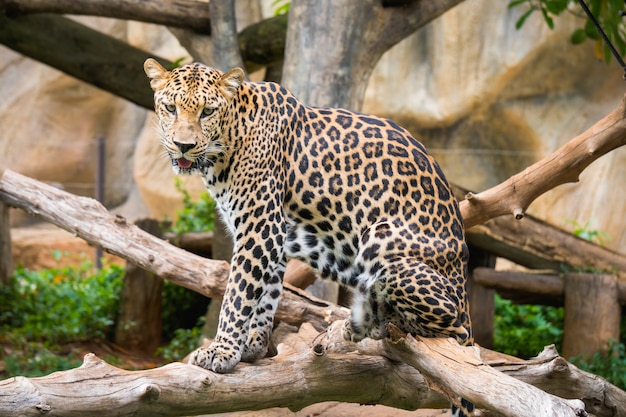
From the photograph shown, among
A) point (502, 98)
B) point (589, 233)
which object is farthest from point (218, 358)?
point (502, 98)

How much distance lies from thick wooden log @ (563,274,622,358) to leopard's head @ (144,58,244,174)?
18.9ft

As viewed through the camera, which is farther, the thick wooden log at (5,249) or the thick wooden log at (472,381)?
the thick wooden log at (5,249)

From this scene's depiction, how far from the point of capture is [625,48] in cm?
771

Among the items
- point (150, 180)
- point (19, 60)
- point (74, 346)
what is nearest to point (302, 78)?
point (74, 346)

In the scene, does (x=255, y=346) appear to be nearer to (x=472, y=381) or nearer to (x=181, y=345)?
(x=472, y=381)

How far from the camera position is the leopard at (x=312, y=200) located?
5.04 meters

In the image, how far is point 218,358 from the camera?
502cm

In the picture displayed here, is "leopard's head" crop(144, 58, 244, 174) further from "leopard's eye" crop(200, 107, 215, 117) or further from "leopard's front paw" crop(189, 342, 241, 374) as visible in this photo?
"leopard's front paw" crop(189, 342, 241, 374)

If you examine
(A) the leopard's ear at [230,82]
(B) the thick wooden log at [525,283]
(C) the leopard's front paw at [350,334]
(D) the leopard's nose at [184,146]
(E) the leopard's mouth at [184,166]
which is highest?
(A) the leopard's ear at [230,82]

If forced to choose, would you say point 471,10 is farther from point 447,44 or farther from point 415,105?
point 415,105

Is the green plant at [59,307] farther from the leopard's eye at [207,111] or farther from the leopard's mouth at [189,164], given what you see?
the leopard's eye at [207,111]

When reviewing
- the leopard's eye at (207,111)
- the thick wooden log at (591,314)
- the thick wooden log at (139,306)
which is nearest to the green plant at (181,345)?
the thick wooden log at (139,306)

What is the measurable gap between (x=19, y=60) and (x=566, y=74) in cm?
1094

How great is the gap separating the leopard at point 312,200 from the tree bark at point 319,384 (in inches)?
7.5
